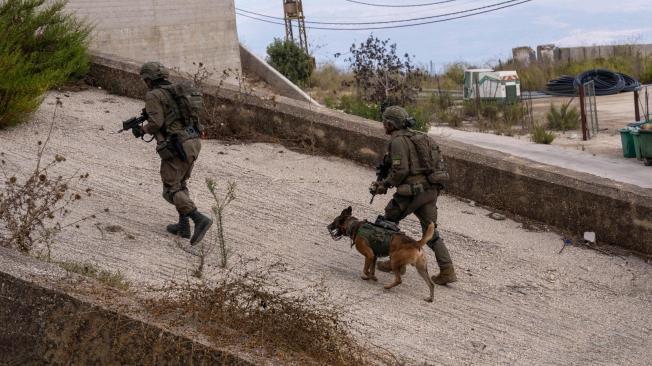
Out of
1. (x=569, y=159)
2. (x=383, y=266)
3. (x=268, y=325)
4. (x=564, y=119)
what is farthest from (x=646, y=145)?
(x=268, y=325)

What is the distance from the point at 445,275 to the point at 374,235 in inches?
30.8

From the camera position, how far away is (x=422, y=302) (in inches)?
323

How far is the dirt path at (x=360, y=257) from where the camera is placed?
24.8 ft

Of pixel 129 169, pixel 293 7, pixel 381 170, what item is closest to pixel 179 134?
pixel 381 170

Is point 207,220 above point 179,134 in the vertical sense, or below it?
below

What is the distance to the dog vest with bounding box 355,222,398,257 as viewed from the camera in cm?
841

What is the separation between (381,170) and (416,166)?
0.40 metres

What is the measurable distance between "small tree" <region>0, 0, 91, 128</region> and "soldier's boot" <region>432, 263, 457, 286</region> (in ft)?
20.7

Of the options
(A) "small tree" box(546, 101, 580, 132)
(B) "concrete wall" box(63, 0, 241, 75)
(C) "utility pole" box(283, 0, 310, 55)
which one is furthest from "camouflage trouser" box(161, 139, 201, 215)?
(C) "utility pole" box(283, 0, 310, 55)

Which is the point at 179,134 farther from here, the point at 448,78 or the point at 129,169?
the point at 448,78

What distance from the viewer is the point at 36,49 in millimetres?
14641

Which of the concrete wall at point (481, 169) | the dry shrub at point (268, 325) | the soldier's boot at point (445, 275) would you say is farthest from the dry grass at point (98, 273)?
the concrete wall at point (481, 169)

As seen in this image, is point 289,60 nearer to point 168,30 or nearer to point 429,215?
point 168,30

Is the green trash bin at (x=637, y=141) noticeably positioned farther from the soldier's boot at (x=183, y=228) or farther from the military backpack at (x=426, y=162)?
the soldier's boot at (x=183, y=228)
